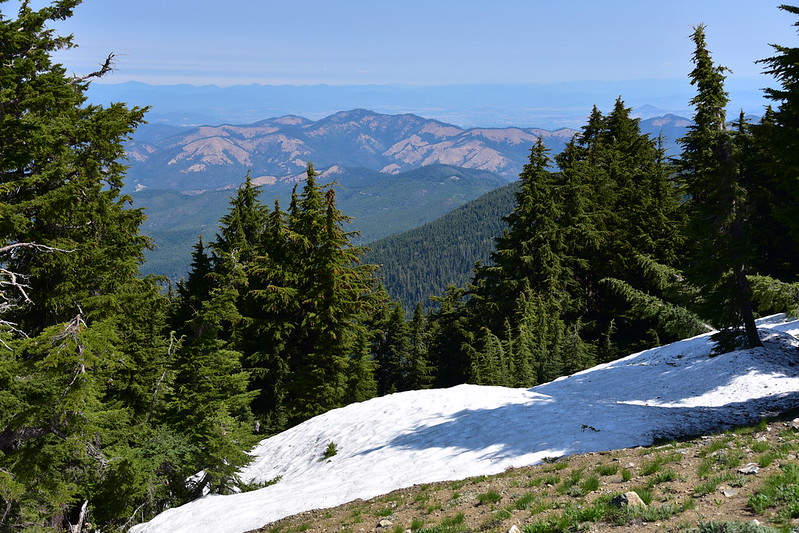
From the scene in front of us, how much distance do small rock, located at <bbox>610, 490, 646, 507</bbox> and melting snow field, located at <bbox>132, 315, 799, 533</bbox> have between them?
548 centimetres

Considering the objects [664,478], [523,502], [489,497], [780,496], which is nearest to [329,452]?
[489,497]

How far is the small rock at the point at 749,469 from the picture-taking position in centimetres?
793

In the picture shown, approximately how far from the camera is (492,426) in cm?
1609

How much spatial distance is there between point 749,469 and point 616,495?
7.32ft

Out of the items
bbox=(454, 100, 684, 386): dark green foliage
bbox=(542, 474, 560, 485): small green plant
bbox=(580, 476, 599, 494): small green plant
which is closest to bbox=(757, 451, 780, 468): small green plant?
bbox=(580, 476, 599, 494): small green plant

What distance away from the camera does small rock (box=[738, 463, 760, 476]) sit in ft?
26.0

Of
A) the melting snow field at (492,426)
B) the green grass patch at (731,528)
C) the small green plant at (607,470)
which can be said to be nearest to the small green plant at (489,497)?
the small green plant at (607,470)

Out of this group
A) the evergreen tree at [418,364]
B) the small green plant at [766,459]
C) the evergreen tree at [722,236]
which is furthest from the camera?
the evergreen tree at [418,364]

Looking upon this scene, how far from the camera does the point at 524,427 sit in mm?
15492

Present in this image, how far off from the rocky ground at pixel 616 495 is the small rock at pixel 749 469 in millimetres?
31

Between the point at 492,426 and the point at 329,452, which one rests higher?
the point at 492,426

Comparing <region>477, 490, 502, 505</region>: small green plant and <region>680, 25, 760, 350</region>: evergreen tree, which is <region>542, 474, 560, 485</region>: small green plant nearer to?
<region>477, 490, 502, 505</region>: small green plant

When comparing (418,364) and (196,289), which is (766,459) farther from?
(418,364)

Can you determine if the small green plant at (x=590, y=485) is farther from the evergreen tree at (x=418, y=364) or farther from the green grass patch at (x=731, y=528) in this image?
the evergreen tree at (x=418, y=364)
